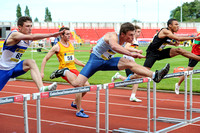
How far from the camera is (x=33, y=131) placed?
6.41m

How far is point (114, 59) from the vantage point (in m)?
6.43

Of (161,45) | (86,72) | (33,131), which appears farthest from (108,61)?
(161,45)

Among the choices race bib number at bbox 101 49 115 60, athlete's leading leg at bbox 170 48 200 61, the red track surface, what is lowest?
→ the red track surface

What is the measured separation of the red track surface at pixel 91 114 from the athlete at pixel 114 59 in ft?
3.21

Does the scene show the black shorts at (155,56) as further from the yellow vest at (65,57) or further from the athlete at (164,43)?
the yellow vest at (65,57)

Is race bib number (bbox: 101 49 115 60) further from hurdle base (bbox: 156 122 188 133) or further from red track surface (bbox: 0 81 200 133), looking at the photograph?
hurdle base (bbox: 156 122 188 133)

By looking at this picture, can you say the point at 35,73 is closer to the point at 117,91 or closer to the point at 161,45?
the point at 161,45

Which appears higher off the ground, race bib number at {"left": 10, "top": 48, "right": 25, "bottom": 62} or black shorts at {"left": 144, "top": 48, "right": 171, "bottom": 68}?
race bib number at {"left": 10, "top": 48, "right": 25, "bottom": 62}

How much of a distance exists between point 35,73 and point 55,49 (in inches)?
91.1

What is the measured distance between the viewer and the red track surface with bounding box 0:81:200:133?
663cm

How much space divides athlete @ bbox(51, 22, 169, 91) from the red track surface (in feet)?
3.21

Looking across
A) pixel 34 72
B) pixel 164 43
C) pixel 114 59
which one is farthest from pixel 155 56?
pixel 34 72

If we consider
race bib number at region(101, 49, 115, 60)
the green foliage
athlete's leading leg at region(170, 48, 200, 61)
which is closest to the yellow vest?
race bib number at region(101, 49, 115, 60)

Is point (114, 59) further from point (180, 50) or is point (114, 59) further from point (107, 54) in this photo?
point (180, 50)
